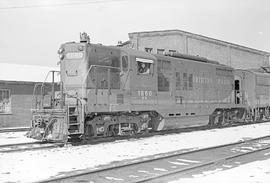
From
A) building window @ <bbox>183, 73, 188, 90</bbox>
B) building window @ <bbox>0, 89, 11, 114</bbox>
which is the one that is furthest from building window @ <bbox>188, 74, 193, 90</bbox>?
building window @ <bbox>0, 89, 11, 114</bbox>

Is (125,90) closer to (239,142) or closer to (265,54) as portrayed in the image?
(239,142)

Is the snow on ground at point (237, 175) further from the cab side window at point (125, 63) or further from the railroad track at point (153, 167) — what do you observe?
the cab side window at point (125, 63)

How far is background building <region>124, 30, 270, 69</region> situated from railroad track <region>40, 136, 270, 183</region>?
22.4 meters

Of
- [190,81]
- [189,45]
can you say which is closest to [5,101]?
[190,81]

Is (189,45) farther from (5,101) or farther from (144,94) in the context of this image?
(144,94)

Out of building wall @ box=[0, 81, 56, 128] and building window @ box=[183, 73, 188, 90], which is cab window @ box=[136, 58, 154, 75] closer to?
building window @ box=[183, 73, 188, 90]

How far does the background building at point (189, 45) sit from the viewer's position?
3681cm

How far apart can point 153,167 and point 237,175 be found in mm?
2025

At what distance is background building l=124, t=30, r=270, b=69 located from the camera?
36.8m

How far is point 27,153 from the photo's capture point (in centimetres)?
1108

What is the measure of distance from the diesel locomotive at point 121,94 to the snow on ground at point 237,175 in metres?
5.63

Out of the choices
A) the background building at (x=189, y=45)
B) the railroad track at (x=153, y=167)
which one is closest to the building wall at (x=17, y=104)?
the background building at (x=189, y=45)

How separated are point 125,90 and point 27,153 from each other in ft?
15.6

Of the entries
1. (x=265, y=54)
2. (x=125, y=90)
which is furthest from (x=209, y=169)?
(x=265, y=54)
